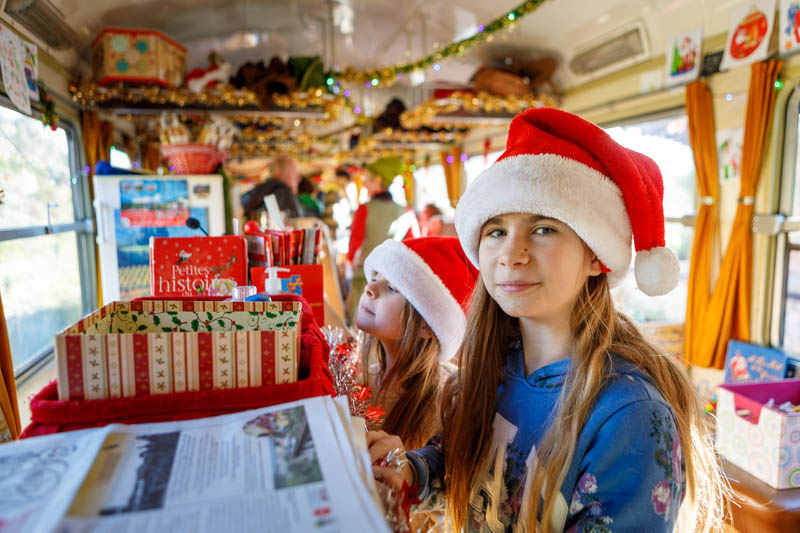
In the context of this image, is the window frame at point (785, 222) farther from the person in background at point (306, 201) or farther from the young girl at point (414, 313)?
the person in background at point (306, 201)

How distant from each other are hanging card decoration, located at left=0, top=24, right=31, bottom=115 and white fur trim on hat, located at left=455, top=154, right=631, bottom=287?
95.2 inches

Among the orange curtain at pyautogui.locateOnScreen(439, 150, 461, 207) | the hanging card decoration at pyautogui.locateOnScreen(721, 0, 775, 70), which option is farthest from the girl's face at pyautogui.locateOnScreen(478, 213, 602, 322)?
the orange curtain at pyautogui.locateOnScreen(439, 150, 461, 207)

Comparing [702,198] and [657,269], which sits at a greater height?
[702,198]

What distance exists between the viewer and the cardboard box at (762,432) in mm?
2357

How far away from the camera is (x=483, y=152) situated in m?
7.97

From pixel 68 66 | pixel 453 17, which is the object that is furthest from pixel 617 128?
pixel 68 66

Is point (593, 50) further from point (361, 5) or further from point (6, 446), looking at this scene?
point (6, 446)

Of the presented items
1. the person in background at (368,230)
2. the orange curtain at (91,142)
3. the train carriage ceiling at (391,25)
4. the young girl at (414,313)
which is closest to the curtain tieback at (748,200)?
the train carriage ceiling at (391,25)

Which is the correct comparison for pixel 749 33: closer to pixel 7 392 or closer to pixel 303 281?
pixel 303 281

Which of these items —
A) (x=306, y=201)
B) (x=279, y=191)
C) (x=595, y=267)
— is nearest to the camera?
(x=595, y=267)

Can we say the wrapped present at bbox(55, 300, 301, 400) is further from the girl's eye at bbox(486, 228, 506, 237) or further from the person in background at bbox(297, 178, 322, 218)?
the person in background at bbox(297, 178, 322, 218)

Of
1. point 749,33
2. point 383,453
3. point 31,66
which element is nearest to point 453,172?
point 749,33

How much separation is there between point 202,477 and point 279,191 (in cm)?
391

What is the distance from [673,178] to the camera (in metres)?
4.55
